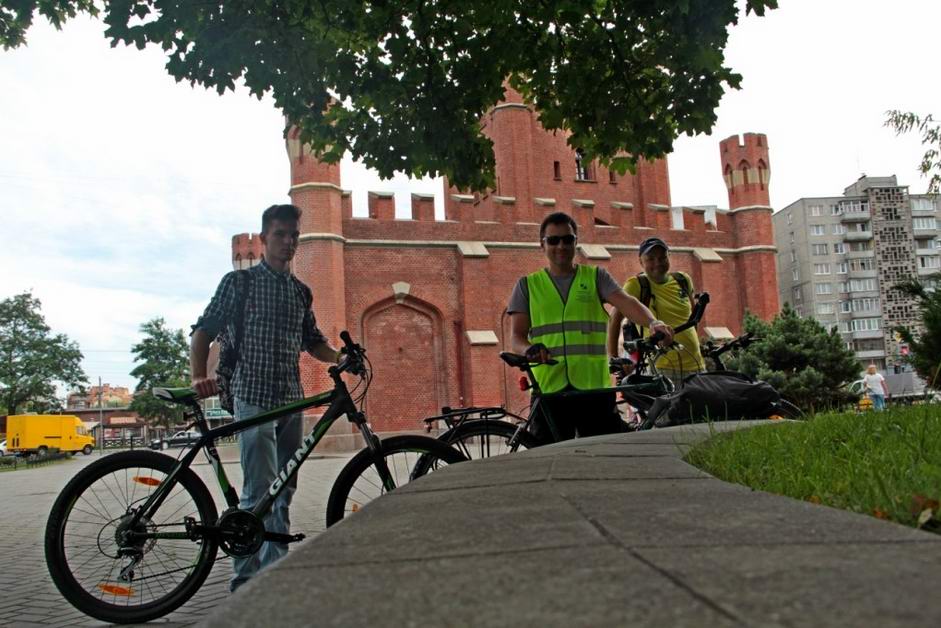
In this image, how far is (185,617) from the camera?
365cm

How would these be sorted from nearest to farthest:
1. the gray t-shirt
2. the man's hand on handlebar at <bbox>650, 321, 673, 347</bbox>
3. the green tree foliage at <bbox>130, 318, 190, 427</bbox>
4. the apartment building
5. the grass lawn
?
the grass lawn, the man's hand on handlebar at <bbox>650, 321, 673, 347</bbox>, the gray t-shirt, the green tree foliage at <bbox>130, 318, 190, 427</bbox>, the apartment building

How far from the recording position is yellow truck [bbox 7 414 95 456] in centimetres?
4000

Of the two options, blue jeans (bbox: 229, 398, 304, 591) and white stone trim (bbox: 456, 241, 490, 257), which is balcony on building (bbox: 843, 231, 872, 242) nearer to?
white stone trim (bbox: 456, 241, 490, 257)

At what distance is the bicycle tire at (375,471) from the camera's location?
12.5 ft

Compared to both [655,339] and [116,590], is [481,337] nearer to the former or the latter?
[655,339]

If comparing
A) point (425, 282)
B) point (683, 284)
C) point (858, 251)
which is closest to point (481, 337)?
point (425, 282)

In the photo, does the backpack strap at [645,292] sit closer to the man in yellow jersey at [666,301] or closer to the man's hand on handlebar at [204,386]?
the man in yellow jersey at [666,301]

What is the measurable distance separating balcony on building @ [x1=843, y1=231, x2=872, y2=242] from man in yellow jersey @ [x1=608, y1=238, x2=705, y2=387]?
83568 millimetres

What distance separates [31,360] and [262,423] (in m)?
56.0

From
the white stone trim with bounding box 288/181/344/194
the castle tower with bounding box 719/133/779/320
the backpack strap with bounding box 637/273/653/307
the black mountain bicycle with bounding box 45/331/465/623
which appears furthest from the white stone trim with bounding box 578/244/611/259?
the black mountain bicycle with bounding box 45/331/465/623

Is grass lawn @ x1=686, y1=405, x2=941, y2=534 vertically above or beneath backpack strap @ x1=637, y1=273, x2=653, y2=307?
beneath

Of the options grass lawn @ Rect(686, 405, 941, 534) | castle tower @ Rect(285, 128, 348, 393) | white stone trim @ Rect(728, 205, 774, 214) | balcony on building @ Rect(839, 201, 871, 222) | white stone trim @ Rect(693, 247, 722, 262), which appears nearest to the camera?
grass lawn @ Rect(686, 405, 941, 534)

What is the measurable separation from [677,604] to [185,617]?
3.22 metres

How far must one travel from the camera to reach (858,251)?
82.4m
